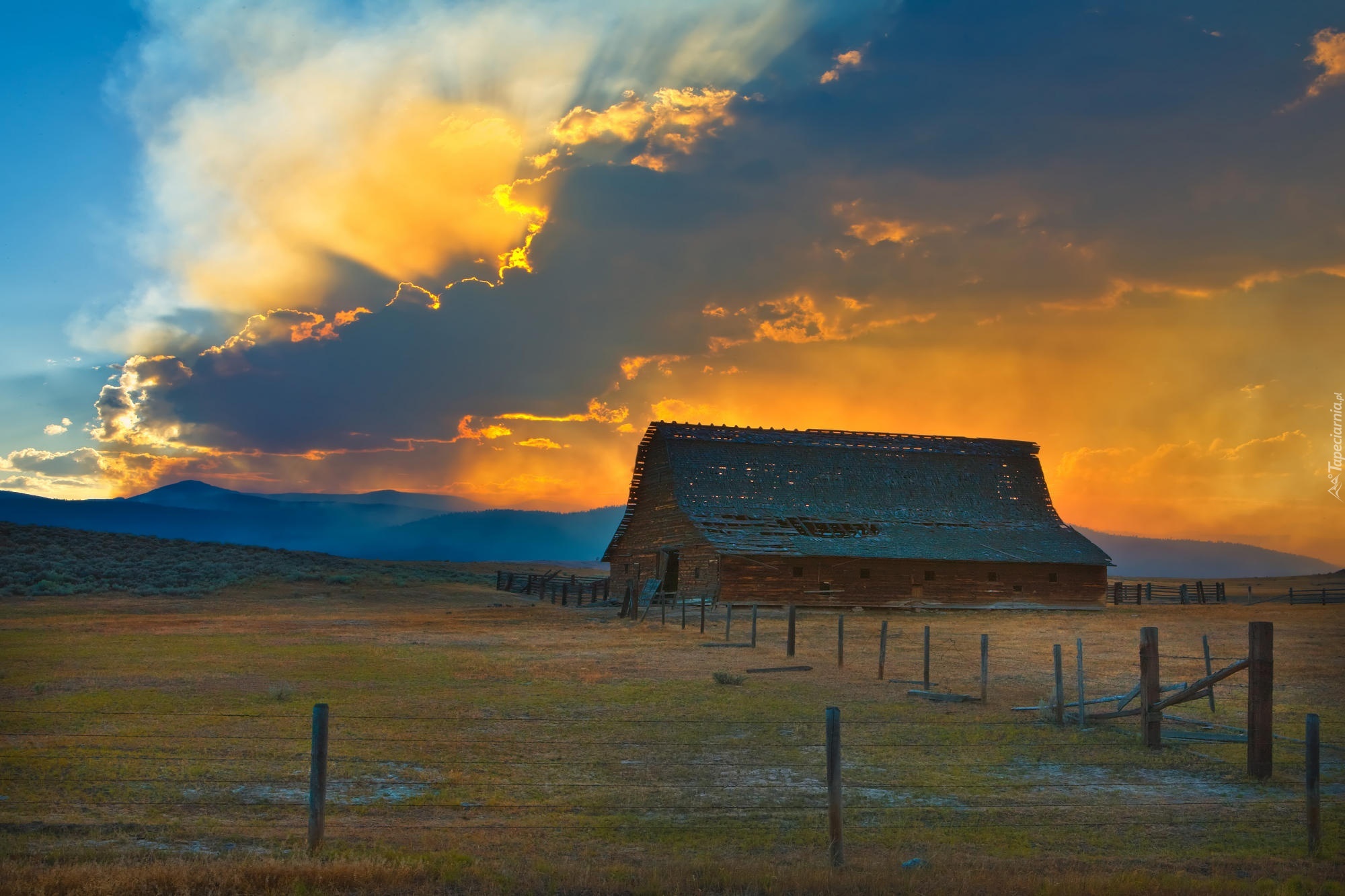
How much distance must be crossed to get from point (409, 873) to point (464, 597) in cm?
4964

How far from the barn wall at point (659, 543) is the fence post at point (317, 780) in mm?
32944

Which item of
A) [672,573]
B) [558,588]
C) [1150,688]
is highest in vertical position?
[1150,688]

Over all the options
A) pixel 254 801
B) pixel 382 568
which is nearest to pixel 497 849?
pixel 254 801

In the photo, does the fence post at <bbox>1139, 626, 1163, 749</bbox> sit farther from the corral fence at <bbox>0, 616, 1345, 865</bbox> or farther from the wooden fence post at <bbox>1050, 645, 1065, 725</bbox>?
the wooden fence post at <bbox>1050, 645, 1065, 725</bbox>

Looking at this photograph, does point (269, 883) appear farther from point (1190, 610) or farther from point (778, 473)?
point (1190, 610)

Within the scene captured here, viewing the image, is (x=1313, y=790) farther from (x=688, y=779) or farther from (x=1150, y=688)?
(x=688, y=779)

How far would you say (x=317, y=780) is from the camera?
887 cm

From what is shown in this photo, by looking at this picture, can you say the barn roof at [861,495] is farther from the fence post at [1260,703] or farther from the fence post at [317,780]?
the fence post at [317,780]

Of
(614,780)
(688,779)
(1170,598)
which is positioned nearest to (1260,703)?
(688,779)

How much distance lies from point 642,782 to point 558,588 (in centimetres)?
5401

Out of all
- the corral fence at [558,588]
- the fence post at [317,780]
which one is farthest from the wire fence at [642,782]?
the corral fence at [558,588]

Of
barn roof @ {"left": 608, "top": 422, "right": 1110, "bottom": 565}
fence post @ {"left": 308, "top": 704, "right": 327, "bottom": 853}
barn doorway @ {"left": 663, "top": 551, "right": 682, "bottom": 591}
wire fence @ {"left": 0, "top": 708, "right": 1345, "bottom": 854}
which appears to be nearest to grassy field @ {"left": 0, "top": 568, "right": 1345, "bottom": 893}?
wire fence @ {"left": 0, "top": 708, "right": 1345, "bottom": 854}

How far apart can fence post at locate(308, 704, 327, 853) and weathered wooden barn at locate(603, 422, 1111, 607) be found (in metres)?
34.0

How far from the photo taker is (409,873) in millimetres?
8516
